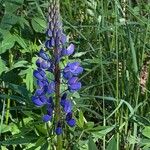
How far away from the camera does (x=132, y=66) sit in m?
2.29

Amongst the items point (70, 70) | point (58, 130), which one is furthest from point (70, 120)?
point (70, 70)

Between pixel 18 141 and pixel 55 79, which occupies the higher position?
pixel 55 79

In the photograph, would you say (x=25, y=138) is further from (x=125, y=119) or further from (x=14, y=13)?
(x=14, y=13)

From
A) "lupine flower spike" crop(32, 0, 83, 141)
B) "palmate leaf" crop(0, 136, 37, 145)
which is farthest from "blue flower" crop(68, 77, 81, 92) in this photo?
"palmate leaf" crop(0, 136, 37, 145)

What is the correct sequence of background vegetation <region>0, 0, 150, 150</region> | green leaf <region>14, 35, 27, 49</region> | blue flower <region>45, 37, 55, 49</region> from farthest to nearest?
green leaf <region>14, 35, 27, 49</region> < background vegetation <region>0, 0, 150, 150</region> < blue flower <region>45, 37, 55, 49</region>

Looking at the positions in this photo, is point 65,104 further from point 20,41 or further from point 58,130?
point 20,41

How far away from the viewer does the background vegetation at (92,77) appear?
1.89 meters

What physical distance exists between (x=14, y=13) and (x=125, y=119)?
739 mm

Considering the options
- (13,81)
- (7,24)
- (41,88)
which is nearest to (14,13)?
(7,24)

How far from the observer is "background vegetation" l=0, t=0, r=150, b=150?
6.20 feet

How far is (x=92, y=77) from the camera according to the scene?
2.44 meters

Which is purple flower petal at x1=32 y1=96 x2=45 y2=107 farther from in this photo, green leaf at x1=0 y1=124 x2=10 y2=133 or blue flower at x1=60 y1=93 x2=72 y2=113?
green leaf at x1=0 y1=124 x2=10 y2=133

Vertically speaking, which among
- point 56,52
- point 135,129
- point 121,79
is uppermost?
point 56,52

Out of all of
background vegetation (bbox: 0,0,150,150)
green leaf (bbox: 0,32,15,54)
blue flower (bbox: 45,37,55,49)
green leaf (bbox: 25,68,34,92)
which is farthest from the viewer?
green leaf (bbox: 0,32,15,54)
